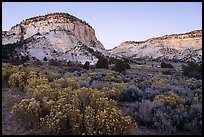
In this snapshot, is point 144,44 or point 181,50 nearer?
point 181,50

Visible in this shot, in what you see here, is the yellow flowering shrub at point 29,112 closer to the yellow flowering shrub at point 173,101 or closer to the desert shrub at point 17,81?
the yellow flowering shrub at point 173,101

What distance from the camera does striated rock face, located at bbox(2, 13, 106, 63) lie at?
61.1 meters

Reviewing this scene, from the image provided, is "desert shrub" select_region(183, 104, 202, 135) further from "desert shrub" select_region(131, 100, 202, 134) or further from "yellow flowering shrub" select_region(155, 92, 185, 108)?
"yellow flowering shrub" select_region(155, 92, 185, 108)

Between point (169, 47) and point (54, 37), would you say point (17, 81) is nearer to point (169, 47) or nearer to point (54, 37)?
point (54, 37)

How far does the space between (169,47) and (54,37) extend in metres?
51.9

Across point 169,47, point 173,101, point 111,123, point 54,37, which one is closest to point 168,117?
point 173,101

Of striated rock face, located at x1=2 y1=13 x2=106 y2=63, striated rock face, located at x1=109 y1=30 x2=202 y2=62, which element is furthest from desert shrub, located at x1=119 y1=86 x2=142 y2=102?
striated rock face, located at x1=109 y1=30 x2=202 y2=62

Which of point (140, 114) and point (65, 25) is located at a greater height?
point (65, 25)

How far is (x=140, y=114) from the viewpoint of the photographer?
8.35 m

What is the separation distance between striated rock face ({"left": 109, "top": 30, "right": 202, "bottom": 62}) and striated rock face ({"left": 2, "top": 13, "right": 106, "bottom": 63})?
1380 cm

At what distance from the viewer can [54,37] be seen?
72125 millimetres

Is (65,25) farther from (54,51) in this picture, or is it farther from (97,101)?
(97,101)

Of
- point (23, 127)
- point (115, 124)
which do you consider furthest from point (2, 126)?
point (115, 124)

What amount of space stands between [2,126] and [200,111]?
454 centimetres
